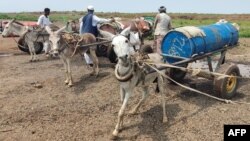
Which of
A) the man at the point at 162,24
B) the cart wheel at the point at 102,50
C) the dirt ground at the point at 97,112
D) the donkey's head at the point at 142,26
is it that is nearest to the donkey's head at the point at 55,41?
the dirt ground at the point at 97,112

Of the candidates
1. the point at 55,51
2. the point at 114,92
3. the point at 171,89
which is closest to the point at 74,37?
the point at 55,51

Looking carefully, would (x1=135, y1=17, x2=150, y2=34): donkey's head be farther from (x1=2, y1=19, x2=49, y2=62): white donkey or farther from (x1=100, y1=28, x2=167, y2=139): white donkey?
(x1=100, y1=28, x2=167, y2=139): white donkey

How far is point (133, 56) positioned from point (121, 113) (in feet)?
3.87

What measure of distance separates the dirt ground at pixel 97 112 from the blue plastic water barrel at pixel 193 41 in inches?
49.6

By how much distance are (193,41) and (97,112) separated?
2.98 m

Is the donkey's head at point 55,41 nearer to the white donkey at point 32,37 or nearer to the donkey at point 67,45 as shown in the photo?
the donkey at point 67,45

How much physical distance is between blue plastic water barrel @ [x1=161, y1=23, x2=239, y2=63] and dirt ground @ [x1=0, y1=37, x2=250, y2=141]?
1259mm

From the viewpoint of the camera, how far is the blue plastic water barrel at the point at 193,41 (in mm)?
9547

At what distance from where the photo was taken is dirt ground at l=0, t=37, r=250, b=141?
7875mm

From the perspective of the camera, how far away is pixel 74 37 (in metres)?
12.2

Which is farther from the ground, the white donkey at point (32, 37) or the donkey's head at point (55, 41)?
the donkey's head at point (55, 41)

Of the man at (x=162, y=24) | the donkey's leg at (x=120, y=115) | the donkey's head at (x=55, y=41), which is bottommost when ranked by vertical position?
the donkey's leg at (x=120, y=115)

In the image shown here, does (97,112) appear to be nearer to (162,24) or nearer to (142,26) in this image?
(162,24)

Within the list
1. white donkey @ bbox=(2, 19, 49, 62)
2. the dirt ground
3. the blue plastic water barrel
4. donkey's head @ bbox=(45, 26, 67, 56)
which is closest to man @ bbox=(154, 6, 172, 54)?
the dirt ground
